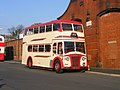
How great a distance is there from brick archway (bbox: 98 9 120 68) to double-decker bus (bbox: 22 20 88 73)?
3.79m

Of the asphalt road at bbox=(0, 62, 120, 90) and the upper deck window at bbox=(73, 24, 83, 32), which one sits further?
the upper deck window at bbox=(73, 24, 83, 32)

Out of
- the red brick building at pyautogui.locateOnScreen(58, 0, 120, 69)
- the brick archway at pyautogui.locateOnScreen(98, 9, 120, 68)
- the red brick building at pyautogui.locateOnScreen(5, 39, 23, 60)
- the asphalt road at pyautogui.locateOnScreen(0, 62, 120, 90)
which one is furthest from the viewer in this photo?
the red brick building at pyautogui.locateOnScreen(5, 39, 23, 60)

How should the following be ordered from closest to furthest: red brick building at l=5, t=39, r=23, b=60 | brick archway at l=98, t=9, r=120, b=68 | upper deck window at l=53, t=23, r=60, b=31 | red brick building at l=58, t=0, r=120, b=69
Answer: upper deck window at l=53, t=23, r=60, b=31 < brick archway at l=98, t=9, r=120, b=68 < red brick building at l=58, t=0, r=120, b=69 < red brick building at l=5, t=39, r=23, b=60

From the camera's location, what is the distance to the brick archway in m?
26.5

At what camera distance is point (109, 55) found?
27.3m

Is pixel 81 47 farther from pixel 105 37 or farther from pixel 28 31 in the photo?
pixel 28 31

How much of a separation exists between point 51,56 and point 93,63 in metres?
6.97

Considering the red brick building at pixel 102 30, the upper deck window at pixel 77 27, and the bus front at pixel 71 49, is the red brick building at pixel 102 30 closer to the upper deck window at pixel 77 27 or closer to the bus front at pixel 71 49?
the upper deck window at pixel 77 27

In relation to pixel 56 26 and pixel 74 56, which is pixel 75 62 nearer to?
pixel 74 56

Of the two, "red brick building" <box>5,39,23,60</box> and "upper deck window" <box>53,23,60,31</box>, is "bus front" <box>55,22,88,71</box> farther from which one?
"red brick building" <box>5,39,23,60</box>

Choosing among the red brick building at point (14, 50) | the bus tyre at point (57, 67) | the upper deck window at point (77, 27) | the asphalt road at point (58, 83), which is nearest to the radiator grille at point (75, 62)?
the bus tyre at point (57, 67)

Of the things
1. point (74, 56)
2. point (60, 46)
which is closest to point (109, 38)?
point (74, 56)

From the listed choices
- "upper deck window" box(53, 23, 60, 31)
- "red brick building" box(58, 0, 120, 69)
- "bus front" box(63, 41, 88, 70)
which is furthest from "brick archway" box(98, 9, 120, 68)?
"upper deck window" box(53, 23, 60, 31)

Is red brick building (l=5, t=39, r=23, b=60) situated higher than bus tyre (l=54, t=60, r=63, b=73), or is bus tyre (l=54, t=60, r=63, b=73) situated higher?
red brick building (l=5, t=39, r=23, b=60)
